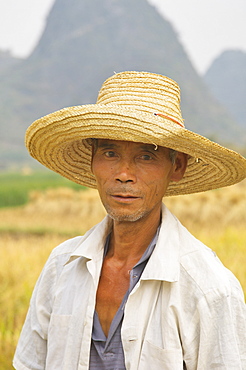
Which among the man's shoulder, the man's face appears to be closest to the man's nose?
the man's face

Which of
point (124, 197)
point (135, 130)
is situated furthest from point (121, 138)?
point (124, 197)

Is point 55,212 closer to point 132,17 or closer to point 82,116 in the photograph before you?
point 82,116

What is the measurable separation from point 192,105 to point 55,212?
156m

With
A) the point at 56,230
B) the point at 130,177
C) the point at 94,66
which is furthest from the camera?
the point at 94,66

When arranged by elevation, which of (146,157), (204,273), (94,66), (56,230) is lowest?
(204,273)

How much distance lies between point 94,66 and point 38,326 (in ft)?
614

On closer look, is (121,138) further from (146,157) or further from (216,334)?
(216,334)

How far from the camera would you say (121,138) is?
1.67 metres

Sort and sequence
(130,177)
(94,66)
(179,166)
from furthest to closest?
(94,66), (179,166), (130,177)

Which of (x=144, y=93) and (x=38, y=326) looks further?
(x=38, y=326)

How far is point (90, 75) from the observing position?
181375 mm

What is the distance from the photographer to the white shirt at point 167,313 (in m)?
1.61

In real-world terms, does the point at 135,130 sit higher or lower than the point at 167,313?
higher

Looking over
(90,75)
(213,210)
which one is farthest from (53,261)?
(90,75)
